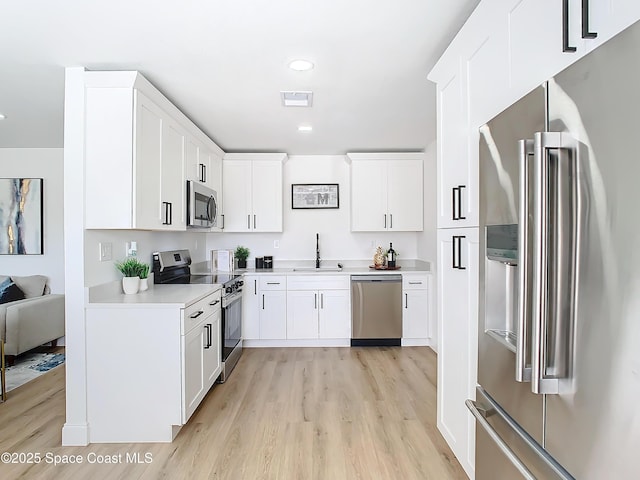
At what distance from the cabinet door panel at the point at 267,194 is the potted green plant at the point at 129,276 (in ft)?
6.66

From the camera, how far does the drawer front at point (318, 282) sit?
4.39 m

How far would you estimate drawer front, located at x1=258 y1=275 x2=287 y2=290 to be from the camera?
4375 millimetres

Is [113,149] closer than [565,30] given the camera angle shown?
No

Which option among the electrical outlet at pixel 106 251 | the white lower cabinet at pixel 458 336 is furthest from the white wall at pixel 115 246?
the white lower cabinet at pixel 458 336

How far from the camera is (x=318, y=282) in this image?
4.40 m

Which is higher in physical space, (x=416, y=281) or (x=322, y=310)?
(x=416, y=281)

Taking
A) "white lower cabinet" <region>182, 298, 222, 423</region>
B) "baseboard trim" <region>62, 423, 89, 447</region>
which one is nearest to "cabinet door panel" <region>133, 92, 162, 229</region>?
"white lower cabinet" <region>182, 298, 222, 423</region>

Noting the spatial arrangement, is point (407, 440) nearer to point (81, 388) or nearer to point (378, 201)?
point (81, 388)

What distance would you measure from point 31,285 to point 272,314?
2817 mm

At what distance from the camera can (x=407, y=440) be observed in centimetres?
238

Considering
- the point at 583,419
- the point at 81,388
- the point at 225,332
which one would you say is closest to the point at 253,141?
the point at 225,332

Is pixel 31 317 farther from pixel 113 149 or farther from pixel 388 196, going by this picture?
pixel 388 196

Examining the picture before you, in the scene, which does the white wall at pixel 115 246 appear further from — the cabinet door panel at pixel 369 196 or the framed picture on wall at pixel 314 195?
the cabinet door panel at pixel 369 196

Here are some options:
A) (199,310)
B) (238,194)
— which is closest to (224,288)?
(199,310)
